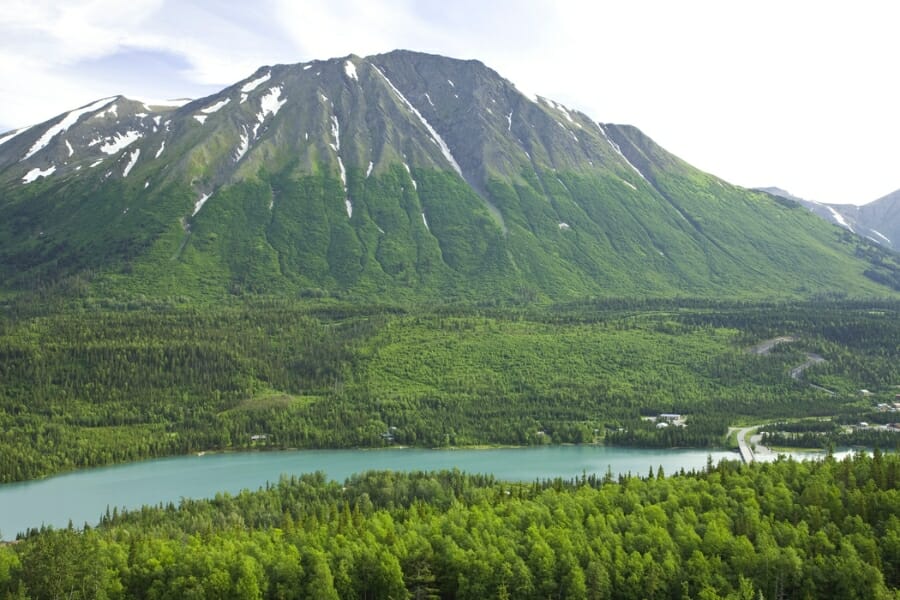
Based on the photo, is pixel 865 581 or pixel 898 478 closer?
pixel 865 581

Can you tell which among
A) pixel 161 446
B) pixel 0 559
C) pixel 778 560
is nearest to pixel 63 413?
pixel 161 446

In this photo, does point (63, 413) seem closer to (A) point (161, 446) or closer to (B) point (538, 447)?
(A) point (161, 446)

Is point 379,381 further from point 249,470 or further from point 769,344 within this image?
point 769,344

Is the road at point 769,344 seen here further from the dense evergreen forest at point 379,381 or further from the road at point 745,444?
the road at point 745,444

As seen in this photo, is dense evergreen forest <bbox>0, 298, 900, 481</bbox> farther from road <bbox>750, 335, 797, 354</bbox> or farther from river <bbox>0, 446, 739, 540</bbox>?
river <bbox>0, 446, 739, 540</bbox>

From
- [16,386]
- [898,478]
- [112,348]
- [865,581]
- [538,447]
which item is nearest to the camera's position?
[865,581]

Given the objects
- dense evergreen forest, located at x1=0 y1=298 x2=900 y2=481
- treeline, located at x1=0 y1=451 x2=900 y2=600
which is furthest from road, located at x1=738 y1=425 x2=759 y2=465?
treeline, located at x1=0 y1=451 x2=900 y2=600

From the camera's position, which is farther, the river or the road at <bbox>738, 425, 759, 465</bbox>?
the road at <bbox>738, 425, 759, 465</bbox>
